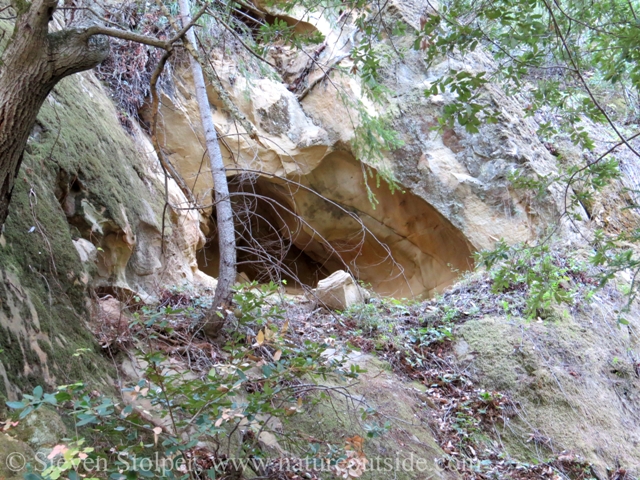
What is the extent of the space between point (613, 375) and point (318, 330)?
3.70 metres

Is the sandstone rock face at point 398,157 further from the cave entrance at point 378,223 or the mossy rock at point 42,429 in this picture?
the mossy rock at point 42,429

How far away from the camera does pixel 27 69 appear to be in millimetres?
2234


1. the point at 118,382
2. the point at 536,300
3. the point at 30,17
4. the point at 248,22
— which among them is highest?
the point at 248,22

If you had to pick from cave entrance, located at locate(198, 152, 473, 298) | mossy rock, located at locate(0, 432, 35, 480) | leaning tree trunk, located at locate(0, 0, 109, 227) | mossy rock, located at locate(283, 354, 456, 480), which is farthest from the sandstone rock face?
mossy rock, located at locate(0, 432, 35, 480)

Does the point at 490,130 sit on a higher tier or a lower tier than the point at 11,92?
higher

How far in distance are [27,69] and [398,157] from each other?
6898 mm

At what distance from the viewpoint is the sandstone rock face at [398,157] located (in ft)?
25.9

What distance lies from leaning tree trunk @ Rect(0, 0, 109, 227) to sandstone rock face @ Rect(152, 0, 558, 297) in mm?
5123

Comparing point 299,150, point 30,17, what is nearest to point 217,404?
point 30,17

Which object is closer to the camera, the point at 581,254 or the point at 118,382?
the point at 118,382

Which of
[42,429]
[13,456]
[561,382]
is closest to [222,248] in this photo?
[42,429]

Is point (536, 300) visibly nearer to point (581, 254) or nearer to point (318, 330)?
point (318, 330)

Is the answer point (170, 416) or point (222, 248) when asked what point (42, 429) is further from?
point (222, 248)

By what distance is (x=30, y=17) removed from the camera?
2.24 meters
